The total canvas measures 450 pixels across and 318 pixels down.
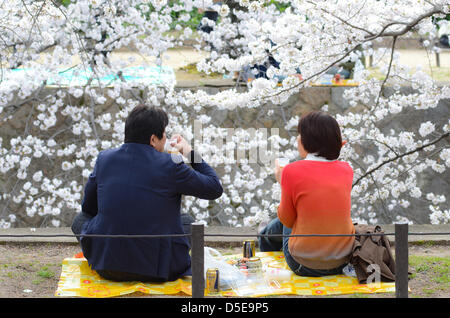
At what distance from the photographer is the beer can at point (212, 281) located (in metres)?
3.56

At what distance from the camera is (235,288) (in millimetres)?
3619

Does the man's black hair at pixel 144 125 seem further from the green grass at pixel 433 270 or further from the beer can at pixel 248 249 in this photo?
the green grass at pixel 433 270

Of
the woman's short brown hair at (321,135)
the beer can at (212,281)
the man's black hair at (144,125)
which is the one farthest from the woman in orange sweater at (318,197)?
the man's black hair at (144,125)

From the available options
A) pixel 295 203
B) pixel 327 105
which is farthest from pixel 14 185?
pixel 295 203

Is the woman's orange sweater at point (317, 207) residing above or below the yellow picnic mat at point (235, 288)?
above

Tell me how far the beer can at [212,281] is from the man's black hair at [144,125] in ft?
2.64

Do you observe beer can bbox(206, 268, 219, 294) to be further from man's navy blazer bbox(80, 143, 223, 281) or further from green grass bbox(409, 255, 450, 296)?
green grass bbox(409, 255, 450, 296)

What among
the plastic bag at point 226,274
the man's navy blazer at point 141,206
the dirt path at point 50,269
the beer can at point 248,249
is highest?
the man's navy blazer at point 141,206

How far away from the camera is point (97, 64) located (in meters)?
6.65

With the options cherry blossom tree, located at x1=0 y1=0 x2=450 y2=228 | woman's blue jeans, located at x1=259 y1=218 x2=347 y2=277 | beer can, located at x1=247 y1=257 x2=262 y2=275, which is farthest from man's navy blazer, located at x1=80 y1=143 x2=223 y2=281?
cherry blossom tree, located at x1=0 y1=0 x2=450 y2=228

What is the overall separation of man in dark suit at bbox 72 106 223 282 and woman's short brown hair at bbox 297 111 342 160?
587 millimetres

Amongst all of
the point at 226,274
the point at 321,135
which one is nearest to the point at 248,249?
the point at 226,274

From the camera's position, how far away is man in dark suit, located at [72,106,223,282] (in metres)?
3.56

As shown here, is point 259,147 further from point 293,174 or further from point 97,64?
point 293,174
